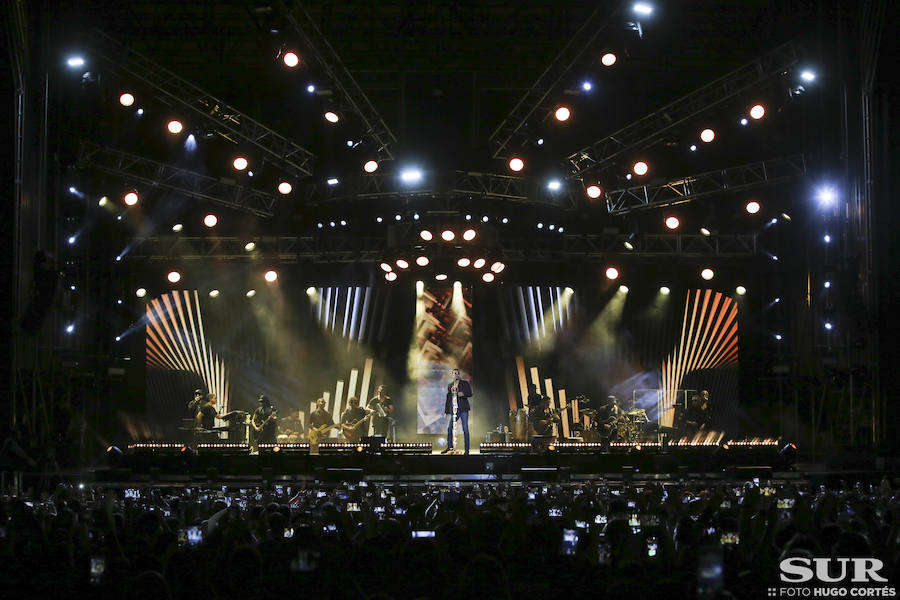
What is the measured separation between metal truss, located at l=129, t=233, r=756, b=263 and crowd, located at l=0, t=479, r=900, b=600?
1318 cm

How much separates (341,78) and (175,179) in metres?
4.49

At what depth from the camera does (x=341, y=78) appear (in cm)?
1553

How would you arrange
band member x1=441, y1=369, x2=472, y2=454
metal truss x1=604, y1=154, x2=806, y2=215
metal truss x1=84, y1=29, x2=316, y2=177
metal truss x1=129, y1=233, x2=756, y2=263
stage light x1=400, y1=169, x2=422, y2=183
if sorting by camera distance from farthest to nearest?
metal truss x1=129, y1=233, x2=756, y2=263 → band member x1=441, y1=369, x2=472, y2=454 → stage light x1=400, y1=169, x2=422, y2=183 → metal truss x1=604, y1=154, x2=806, y2=215 → metal truss x1=84, y1=29, x2=316, y2=177

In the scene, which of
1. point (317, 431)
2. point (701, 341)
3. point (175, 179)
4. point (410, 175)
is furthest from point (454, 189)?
point (701, 341)

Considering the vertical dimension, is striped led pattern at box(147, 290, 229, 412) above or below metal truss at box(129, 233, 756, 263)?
below

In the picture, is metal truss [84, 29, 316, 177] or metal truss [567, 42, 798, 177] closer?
metal truss [567, 42, 798, 177]

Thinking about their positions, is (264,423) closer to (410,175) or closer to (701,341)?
(410,175)

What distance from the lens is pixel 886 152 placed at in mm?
14469

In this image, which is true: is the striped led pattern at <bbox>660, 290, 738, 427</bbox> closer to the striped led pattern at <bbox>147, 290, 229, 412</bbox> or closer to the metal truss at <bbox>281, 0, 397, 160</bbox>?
the metal truss at <bbox>281, 0, 397, 160</bbox>

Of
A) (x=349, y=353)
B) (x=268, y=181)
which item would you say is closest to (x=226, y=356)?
(x=349, y=353)

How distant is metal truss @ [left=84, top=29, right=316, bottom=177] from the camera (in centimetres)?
1457

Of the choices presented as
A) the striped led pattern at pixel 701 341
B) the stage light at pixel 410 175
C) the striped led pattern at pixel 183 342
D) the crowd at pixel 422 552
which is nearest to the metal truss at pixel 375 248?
the striped led pattern at pixel 701 341

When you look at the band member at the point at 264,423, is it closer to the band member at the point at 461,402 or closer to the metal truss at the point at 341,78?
the band member at the point at 461,402

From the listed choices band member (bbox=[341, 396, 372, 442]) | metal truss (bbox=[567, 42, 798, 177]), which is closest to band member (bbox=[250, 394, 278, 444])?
band member (bbox=[341, 396, 372, 442])
